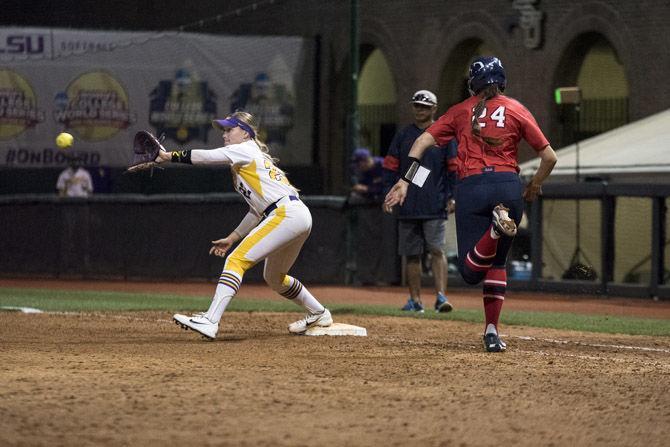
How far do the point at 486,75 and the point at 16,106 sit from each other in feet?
55.8

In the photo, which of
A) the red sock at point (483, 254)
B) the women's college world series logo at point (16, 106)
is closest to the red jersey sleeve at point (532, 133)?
the red sock at point (483, 254)

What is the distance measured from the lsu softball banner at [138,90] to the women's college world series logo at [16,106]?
19 millimetres

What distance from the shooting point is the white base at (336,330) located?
10344 millimetres

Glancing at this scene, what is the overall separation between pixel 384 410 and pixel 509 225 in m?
2.60

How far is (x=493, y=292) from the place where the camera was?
919 centimetres

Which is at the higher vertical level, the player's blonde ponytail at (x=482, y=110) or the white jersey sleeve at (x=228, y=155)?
the player's blonde ponytail at (x=482, y=110)

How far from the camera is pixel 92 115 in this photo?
2522 cm

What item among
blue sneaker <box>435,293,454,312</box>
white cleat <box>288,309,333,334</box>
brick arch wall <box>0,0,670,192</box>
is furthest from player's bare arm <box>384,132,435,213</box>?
brick arch wall <box>0,0,670,192</box>

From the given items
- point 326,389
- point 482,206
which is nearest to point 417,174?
point 482,206

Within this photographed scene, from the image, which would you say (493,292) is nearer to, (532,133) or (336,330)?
(532,133)

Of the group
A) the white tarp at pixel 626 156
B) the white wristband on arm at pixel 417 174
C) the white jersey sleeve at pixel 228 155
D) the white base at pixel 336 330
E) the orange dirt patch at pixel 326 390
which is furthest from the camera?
the white tarp at pixel 626 156

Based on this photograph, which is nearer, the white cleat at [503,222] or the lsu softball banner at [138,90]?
the white cleat at [503,222]

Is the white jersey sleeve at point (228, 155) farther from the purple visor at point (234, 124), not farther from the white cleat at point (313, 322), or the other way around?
the white cleat at point (313, 322)

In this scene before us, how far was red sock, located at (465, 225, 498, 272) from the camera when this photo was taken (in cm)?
898
